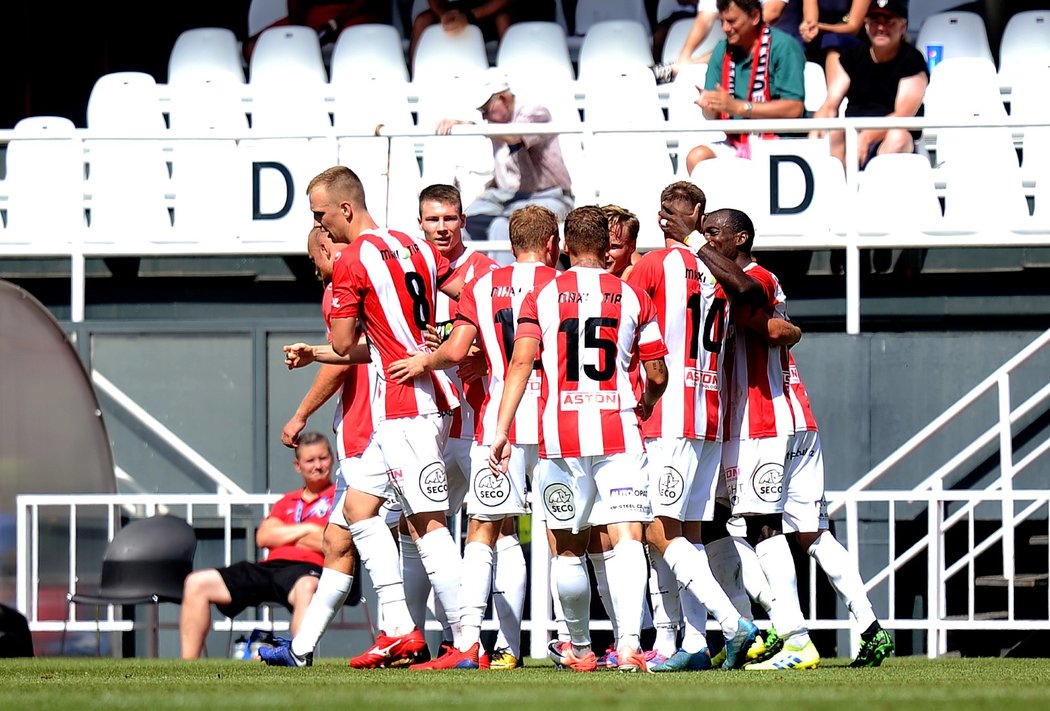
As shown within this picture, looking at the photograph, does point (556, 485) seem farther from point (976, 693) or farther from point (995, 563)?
point (995, 563)

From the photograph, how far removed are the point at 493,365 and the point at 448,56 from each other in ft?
23.3

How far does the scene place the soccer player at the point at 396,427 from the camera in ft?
27.0

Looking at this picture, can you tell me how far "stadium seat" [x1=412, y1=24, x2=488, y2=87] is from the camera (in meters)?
14.8

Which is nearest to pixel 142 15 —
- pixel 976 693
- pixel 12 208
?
pixel 12 208

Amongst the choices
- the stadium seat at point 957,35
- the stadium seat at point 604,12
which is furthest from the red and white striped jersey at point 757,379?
the stadium seat at point 604,12

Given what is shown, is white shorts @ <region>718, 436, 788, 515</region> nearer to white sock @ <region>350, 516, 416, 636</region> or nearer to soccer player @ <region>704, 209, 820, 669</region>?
soccer player @ <region>704, 209, 820, 669</region>

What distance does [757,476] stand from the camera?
8484 millimetres

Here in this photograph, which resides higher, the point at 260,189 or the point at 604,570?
the point at 260,189

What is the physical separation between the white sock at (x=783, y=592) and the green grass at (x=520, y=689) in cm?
31

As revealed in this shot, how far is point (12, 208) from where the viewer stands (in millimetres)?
12609

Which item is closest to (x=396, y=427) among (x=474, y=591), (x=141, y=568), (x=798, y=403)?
(x=474, y=591)

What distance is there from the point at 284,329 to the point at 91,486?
5.37 feet

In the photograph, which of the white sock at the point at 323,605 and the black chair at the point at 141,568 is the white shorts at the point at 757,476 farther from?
the black chair at the point at 141,568

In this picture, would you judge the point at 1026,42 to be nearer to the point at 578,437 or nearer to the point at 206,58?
the point at 206,58
